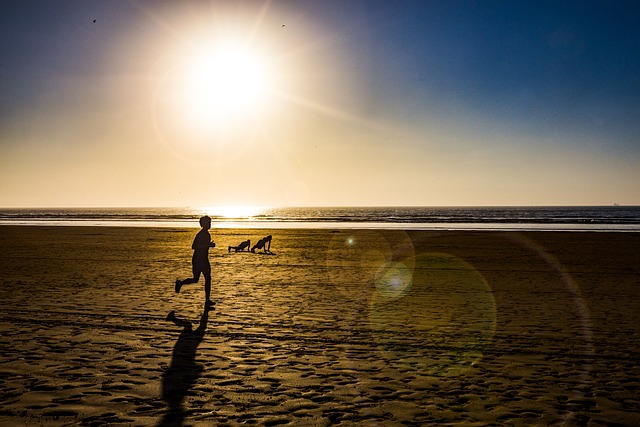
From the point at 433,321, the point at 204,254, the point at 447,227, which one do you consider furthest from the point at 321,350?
the point at 447,227

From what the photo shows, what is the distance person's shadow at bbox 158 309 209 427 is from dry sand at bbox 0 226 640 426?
3cm

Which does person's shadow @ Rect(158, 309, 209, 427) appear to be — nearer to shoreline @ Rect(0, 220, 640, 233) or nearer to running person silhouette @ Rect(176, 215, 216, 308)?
running person silhouette @ Rect(176, 215, 216, 308)

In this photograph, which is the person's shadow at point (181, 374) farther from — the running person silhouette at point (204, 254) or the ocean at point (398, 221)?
the ocean at point (398, 221)

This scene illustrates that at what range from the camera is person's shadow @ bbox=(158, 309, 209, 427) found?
5469 mm

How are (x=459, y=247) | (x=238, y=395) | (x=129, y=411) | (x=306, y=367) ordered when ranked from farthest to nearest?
(x=459, y=247), (x=306, y=367), (x=238, y=395), (x=129, y=411)

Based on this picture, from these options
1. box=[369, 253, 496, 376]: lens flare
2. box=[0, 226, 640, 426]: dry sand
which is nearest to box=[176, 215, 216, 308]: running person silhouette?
box=[0, 226, 640, 426]: dry sand

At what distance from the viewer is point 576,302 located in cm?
1314

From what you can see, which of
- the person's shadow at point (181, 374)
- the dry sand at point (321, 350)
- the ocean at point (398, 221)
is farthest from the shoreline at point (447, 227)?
the person's shadow at point (181, 374)

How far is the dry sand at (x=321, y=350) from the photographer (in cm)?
567

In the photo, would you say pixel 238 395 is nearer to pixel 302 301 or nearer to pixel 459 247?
pixel 302 301

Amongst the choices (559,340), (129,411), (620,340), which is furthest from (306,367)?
(620,340)

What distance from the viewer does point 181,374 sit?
6.91m

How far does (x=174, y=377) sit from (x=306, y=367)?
1834 millimetres

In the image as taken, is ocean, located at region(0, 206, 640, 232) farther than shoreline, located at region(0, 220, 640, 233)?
Yes
